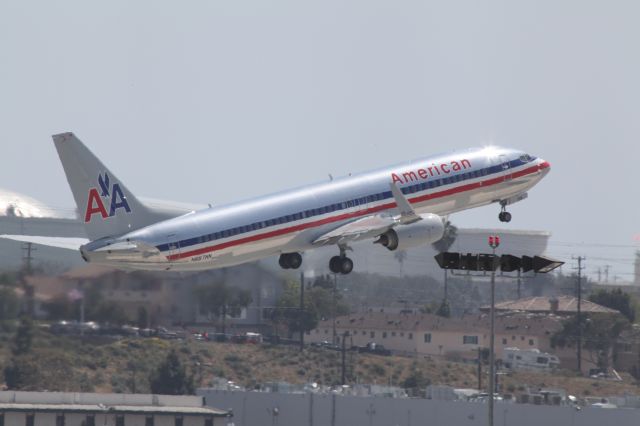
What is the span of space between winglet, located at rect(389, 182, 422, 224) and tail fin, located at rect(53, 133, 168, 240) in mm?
15253

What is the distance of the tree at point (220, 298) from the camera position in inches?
4582

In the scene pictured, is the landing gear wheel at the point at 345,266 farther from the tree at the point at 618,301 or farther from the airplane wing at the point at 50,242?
the tree at the point at 618,301

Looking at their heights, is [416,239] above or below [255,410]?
above

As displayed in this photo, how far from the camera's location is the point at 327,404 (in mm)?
145625

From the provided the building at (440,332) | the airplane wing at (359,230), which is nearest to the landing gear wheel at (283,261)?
the airplane wing at (359,230)

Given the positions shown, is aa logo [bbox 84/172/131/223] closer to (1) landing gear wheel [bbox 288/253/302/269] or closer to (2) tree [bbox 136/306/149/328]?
(1) landing gear wheel [bbox 288/253/302/269]

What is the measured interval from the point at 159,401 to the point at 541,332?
57306mm

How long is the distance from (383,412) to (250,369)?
22.2 m

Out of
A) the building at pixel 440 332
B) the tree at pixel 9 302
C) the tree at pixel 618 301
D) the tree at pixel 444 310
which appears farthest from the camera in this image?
the tree at pixel 444 310

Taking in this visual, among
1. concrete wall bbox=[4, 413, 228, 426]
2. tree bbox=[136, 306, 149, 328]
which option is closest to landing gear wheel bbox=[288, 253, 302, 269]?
tree bbox=[136, 306, 149, 328]

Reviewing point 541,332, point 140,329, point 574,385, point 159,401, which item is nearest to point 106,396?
point 159,401

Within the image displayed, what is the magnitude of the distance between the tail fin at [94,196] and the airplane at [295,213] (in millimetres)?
53

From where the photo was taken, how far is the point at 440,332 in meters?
178

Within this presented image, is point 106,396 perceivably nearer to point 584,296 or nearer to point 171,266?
point 171,266
